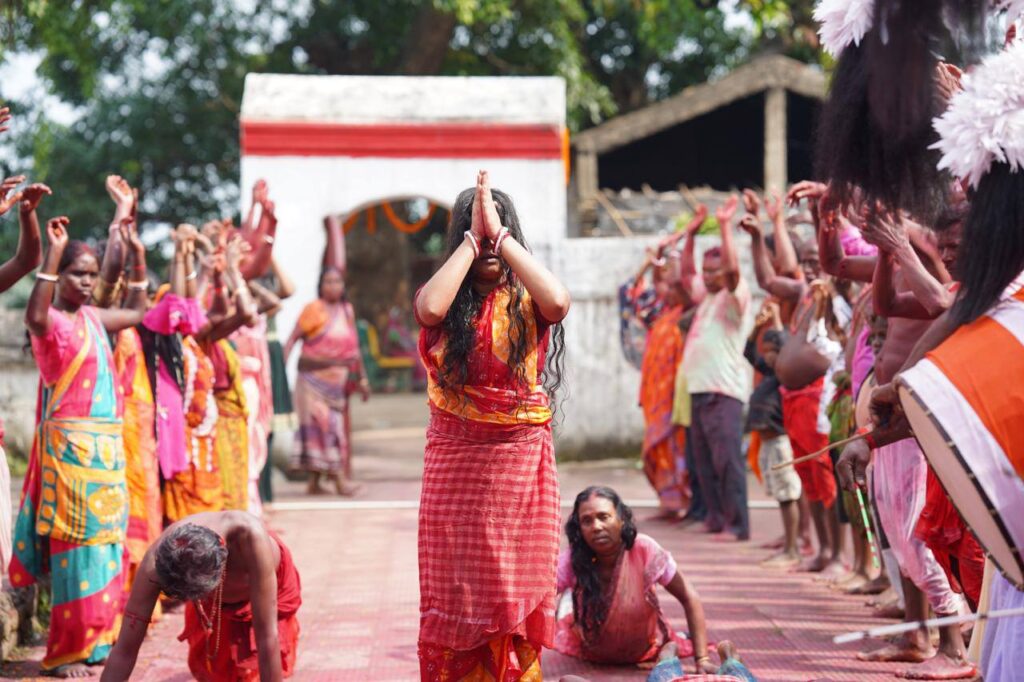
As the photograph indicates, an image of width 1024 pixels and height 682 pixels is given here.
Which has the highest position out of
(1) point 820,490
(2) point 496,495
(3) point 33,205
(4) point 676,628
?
(3) point 33,205

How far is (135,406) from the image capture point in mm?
6789

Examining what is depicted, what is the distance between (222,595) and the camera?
4.98m

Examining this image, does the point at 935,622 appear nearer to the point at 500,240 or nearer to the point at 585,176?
the point at 500,240

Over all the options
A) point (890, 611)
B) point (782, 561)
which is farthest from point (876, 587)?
point (782, 561)

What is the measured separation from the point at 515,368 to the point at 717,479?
5.31 meters

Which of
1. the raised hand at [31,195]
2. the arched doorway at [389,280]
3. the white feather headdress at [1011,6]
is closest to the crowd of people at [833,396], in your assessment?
the white feather headdress at [1011,6]

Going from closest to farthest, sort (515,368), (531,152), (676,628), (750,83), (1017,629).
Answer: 1. (1017,629)
2. (515,368)
3. (676,628)
4. (531,152)
5. (750,83)

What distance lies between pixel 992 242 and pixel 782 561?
5.42m

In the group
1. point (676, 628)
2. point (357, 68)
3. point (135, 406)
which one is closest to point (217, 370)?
point (135, 406)

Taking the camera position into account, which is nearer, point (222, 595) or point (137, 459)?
point (222, 595)

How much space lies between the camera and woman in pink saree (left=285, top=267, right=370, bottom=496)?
463 inches

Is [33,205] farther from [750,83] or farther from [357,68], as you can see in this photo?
[357,68]

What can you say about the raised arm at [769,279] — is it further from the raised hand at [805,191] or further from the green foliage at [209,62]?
the green foliage at [209,62]

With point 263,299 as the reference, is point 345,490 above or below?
below
